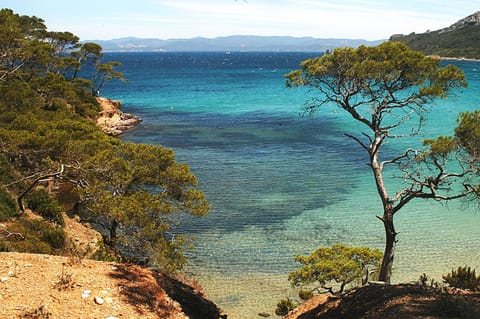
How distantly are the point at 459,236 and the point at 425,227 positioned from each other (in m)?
1.58

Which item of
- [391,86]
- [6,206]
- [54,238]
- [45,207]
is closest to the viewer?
[391,86]

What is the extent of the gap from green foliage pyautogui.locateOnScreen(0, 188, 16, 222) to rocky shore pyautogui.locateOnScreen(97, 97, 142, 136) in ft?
97.0

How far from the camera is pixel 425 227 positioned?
21.4m

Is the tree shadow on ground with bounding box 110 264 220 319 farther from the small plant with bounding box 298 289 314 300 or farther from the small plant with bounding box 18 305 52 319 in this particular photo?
the small plant with bounding box 298 289 314 300

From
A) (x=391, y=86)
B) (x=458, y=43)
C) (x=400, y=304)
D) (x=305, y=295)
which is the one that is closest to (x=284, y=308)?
(x=305, y=295)

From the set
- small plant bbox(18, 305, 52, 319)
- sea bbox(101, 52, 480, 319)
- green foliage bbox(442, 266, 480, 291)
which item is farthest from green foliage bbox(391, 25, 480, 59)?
small plant bbox(18, 305, 52, 319)

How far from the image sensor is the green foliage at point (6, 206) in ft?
50.9

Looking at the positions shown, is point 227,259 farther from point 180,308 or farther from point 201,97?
point 201,97

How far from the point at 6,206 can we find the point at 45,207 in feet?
5.61

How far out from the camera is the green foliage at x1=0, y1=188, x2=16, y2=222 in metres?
15.5

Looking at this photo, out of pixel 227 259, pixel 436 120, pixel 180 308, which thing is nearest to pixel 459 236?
pixel 227 259

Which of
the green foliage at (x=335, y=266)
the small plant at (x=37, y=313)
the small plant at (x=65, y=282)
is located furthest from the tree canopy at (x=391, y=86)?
the small plant at (x=37, y=313)

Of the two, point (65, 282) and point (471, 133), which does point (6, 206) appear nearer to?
point (65, 282)

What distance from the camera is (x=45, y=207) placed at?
693 inches
